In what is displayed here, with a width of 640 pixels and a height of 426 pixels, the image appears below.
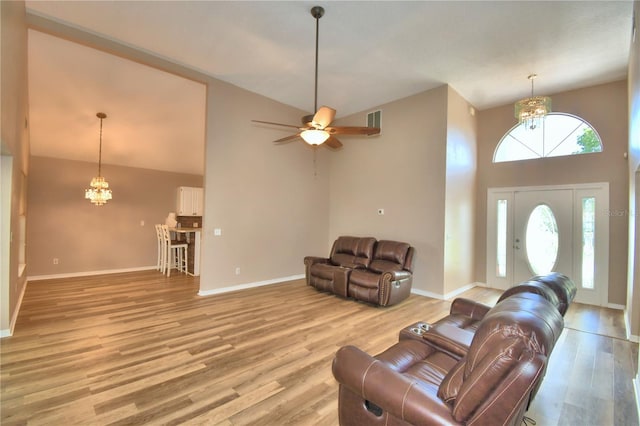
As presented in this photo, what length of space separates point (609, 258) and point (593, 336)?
76.9 inches

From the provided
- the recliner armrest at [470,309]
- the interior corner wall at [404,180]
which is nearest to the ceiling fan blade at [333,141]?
the interior corner wall at [404,180]

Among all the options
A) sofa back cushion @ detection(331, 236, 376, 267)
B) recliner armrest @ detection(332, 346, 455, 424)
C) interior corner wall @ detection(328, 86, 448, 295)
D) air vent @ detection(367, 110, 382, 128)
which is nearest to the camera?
recliner armrest @ detection(332, 346, 455, 424)

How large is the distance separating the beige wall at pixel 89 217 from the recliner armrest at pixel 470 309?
7729 millimetres

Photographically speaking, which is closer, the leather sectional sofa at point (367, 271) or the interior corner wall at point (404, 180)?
the leather sectional sofa at point (367, 271)

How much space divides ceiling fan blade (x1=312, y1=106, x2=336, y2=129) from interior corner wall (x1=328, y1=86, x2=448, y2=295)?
267cm

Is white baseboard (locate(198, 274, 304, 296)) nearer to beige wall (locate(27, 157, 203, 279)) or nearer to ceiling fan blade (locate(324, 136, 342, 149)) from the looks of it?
ceiling fan blade (locate(324, 136, 342, 149))

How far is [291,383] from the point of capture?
2328 mm

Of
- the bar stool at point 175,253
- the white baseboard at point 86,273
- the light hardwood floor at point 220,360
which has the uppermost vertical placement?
the bar stool at point 175,253

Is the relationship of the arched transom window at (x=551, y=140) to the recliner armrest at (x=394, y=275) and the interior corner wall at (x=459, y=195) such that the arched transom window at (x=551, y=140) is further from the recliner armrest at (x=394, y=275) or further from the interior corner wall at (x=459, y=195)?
the recliner armrest at (x=394, y=275)

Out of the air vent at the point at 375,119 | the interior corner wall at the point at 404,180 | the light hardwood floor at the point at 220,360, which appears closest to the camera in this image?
the light hardwood floor at the point at 220,360

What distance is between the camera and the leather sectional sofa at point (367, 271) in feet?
14.1

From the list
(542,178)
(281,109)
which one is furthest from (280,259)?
(542,178)

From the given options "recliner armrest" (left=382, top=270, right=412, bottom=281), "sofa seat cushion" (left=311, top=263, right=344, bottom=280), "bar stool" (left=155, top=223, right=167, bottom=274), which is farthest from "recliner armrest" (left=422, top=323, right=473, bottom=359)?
"bar stool" (left=155, top=223, right=167, bottom=274)

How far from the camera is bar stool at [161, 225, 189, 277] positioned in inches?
257
